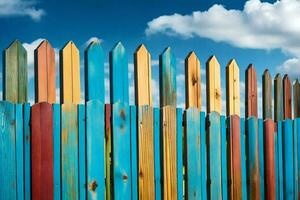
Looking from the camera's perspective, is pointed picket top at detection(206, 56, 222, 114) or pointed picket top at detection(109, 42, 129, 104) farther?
pointed picket top at detection(206, 56, 222, 114)

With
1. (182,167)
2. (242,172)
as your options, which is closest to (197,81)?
(182,167)

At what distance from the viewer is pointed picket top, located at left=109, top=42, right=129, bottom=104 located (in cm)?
441

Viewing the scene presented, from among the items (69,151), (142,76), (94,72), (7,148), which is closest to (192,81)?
(142,76)

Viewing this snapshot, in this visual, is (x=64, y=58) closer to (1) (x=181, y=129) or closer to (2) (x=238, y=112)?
(1) (x=181, y=129)

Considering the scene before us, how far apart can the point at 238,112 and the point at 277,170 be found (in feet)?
3.59

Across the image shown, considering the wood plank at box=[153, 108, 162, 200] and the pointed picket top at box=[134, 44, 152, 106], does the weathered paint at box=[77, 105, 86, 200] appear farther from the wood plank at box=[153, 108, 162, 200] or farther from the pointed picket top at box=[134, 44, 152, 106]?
the wood plank at box=[153, 108, 162, 200]

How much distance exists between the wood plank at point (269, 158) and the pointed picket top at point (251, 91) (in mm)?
301

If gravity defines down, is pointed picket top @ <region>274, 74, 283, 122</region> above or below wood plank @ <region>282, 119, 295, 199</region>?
above

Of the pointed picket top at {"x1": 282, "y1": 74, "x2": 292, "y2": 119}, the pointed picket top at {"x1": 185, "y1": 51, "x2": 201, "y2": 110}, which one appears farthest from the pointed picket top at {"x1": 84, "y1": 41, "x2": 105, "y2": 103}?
the pointed picket top at {"x1": 282, "y1": 74, "x2": 292, "y2": 119}

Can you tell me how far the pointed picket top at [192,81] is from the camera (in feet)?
16.6

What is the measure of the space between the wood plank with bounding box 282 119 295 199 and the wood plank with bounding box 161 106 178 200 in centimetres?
208

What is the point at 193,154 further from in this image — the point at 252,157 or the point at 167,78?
the point at 252,157

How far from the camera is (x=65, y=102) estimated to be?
162 inches

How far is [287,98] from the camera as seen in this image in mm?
6504
